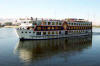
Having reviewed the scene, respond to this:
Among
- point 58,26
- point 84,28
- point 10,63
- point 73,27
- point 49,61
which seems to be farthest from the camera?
point 84,28

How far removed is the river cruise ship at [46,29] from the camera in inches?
2259

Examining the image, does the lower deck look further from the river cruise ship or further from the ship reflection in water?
the ship reflection in water

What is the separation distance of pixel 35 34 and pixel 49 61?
2942cm

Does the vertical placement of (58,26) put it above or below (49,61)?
above

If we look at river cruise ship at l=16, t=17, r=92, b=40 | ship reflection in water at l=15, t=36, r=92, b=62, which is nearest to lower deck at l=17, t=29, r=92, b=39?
river cruise ship at l=16, t=17, r=92, b=40

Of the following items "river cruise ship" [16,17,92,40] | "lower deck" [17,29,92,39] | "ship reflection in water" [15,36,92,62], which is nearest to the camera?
"ship reflection in water" [15,36,92,62]

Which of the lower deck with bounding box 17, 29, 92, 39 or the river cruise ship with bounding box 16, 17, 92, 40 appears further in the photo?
the river cruise ship with bounding box 16, 17, 92, 40

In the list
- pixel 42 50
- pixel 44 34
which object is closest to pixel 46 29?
pixel 44 34

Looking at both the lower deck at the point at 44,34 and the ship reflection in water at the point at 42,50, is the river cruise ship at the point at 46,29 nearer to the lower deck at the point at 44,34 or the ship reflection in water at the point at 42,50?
the lower deck at the point at 44,34

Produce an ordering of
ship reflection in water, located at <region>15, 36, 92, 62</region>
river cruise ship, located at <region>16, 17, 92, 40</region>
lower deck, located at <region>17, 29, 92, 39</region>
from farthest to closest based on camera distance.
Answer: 1. river cruise ship, located at <region>16, 17, 92, 40</region>
2. lower deck, located at <region>17, 29, 92, 39</region>
3. ship reflection in water, located at <region>15, 36, 92, 62</region>

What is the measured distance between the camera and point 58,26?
66688 millimetres

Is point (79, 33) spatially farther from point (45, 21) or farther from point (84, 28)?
point (45, 21)

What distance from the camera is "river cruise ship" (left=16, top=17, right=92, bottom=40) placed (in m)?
57.4

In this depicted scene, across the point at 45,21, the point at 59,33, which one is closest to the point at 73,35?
the point at 59,33
